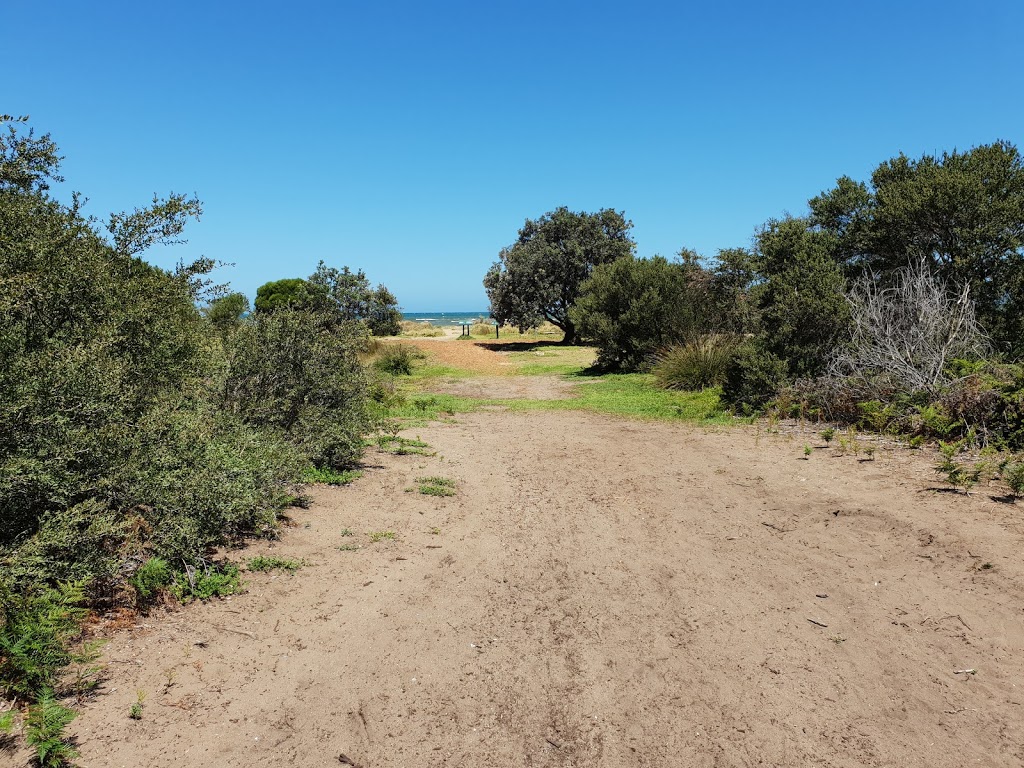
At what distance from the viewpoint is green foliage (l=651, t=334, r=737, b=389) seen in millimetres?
15055

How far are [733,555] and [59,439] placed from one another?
4.85 metres

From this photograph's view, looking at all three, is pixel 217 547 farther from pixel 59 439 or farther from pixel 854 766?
pixel 854 766

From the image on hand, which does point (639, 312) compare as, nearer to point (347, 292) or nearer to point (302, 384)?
point (347, 292)

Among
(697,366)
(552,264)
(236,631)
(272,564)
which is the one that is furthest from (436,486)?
(552,264)

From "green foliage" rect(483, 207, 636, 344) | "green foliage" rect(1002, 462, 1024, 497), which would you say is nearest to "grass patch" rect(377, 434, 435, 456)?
"green foliage" rect(1002, 462, 1024, 497)

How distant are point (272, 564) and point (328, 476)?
91.5 inches

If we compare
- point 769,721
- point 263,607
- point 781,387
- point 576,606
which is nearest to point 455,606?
point 576,606

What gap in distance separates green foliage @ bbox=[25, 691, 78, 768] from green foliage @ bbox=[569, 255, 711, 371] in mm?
18338

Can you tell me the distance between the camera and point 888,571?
465 cm

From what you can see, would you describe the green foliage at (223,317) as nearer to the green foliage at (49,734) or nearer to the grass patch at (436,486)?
the grass patch at (436,486)

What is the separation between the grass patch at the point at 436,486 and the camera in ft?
22.2

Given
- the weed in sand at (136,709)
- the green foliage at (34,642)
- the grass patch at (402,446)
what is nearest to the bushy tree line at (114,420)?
the green foliage at (34,642)

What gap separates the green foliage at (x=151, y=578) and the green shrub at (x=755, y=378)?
32.2ft

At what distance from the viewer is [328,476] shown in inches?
269
